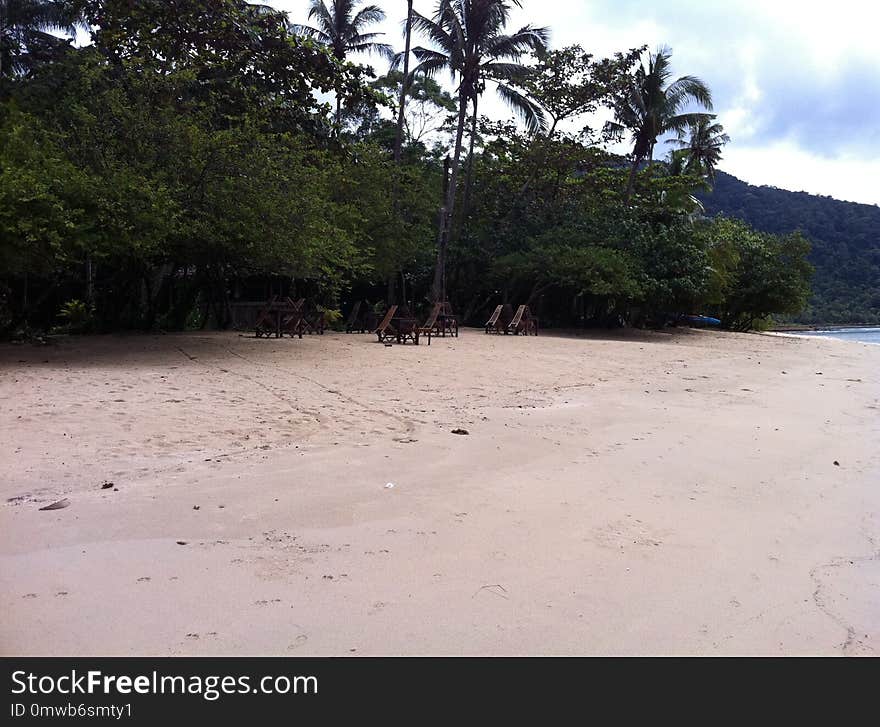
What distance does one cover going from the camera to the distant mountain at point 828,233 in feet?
200

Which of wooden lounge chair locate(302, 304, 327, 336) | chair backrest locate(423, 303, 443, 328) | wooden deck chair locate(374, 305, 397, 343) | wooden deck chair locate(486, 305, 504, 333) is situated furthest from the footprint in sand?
wooden deck chair locate(486, 305, 504, 333)

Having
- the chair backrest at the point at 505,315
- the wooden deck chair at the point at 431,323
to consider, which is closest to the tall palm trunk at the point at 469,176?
the chair backrest at the point at 505,315

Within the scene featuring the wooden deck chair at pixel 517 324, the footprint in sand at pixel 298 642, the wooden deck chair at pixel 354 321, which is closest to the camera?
the footprint in sand at pixel 298 642

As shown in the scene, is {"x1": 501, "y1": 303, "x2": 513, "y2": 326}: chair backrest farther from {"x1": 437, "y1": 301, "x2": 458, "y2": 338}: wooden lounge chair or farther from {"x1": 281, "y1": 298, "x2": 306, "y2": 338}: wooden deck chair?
{"x1": 281, "y1": 298, "x2": 306, "y2": 338}: wooden deck chair

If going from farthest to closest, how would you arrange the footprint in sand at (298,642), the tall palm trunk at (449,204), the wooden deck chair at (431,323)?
the tall palm trunk at (449,204), the wooden deck chair at (431,323), the footprint in sand at (298,642)

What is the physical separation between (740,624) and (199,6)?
14624 millimetres

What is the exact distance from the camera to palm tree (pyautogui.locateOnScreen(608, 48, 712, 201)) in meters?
25.8

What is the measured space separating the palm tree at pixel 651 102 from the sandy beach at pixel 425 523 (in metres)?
20.5

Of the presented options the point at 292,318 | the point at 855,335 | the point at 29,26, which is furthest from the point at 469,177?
the point at 855,335

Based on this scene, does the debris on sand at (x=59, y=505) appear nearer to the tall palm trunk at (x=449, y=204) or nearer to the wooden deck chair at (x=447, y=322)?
the wooden deck chair at (x=447, y=322)

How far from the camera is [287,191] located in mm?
12773

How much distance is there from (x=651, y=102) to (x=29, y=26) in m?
23.9

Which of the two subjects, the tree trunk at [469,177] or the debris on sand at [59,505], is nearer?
the debris on sand at [59,505]

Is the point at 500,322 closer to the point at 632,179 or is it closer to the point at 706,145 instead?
the point at 632,179
